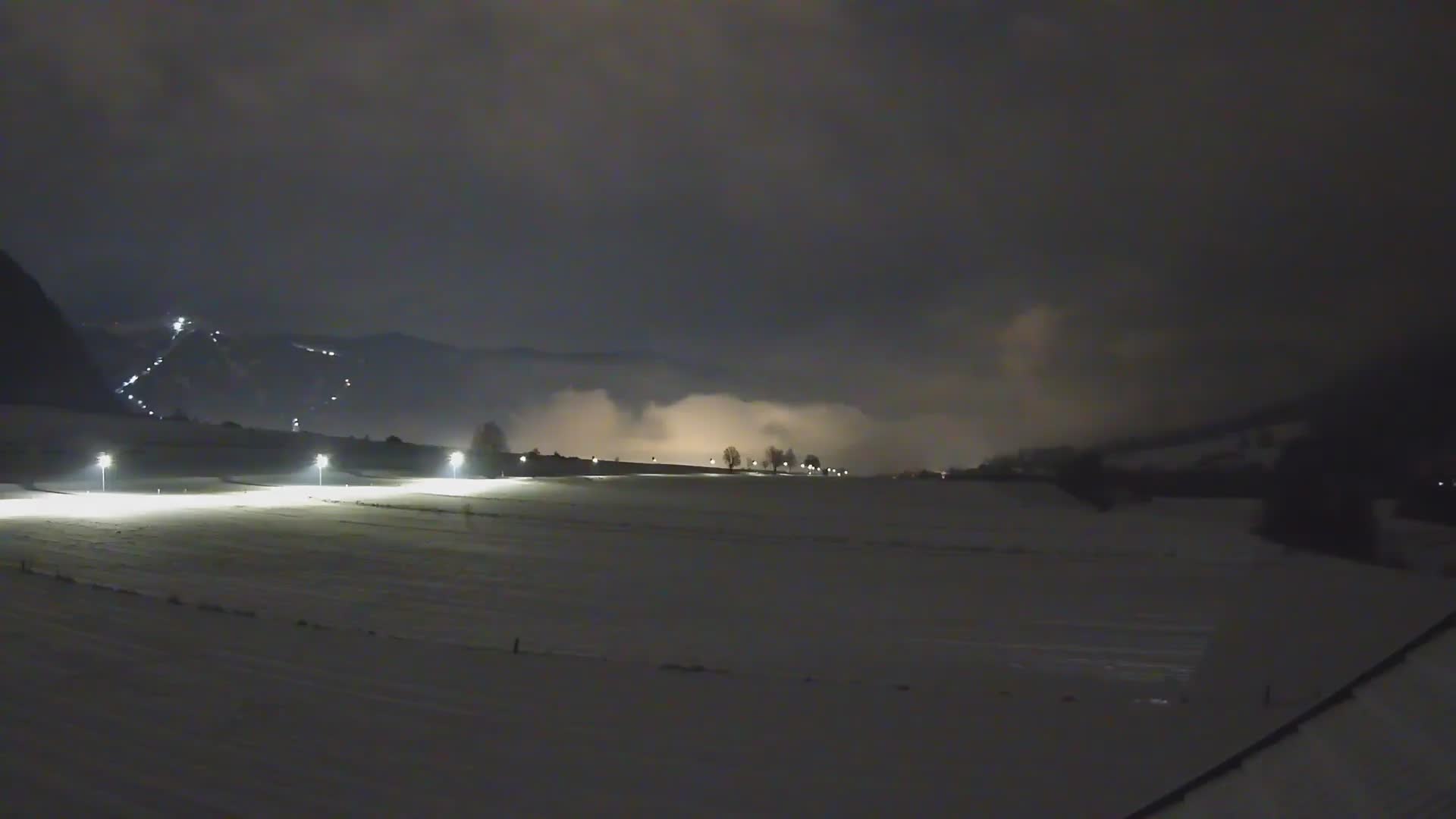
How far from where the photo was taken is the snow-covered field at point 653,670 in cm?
502

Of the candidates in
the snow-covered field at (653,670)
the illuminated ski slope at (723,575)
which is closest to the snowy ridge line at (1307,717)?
the snow-covered field at (653,670)

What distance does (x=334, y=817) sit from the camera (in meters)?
4.54

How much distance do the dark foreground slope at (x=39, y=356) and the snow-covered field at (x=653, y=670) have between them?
199 ft

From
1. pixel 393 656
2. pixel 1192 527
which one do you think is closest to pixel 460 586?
pixel 393 656

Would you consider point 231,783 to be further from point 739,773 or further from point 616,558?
point 616,558

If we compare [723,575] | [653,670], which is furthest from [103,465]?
[653,670]

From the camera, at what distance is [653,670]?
7.45 m

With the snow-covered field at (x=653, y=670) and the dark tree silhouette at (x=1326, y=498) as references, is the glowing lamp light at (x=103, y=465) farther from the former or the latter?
the dark tree silhouette at (x=1326, y=498)

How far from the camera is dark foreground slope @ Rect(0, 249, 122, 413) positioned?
63519mm

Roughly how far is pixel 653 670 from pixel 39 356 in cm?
7732

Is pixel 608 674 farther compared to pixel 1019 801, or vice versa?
pixel 608 674

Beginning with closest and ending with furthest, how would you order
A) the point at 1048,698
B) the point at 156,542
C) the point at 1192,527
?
the point at 1048,698 → the point at 1192,527 → the point at 156,542

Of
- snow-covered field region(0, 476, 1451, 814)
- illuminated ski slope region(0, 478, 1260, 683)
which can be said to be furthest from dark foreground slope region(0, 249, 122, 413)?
snow-covered field region(0, 476, 1451, 814)

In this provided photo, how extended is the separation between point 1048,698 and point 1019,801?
7.03ft
